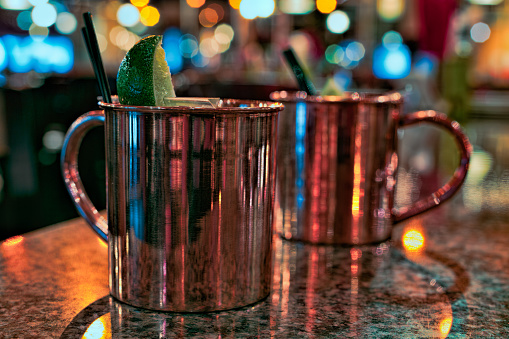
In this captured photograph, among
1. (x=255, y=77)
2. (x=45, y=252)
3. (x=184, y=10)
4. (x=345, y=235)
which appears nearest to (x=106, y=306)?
(x=45, y=252)

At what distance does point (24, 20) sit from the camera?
613 cm

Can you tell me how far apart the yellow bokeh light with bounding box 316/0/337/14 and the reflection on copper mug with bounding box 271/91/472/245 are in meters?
6.51

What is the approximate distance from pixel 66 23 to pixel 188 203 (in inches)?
270

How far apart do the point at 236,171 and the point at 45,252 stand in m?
0.29

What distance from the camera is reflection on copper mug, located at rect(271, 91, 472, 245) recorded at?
0.65m

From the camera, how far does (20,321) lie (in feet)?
1.45

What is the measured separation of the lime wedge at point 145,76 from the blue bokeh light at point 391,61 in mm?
6496

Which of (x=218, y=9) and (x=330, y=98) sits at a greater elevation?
(x=218, y=9)

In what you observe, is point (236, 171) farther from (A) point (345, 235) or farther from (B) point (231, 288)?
(A) point (345, 235)

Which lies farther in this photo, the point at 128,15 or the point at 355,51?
the point at 128,15

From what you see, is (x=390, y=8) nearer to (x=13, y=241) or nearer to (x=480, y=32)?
(x=480, y=32)

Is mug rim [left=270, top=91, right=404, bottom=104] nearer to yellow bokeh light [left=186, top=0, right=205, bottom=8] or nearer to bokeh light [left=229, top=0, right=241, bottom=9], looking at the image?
bokeh light [left=229, top=0, right=241, bottom=9]

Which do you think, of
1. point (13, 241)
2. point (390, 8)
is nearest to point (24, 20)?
point (390, 8)

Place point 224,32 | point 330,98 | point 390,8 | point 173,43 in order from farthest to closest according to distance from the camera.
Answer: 1. point 173,43
2. point 224,32
3. point 390,8
4. point 330,98
